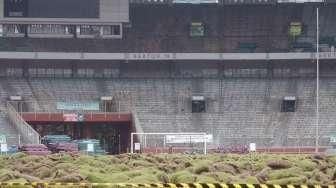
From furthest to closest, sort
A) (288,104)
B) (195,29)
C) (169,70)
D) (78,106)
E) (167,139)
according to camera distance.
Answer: (195,29)
(169,70)
(288,104)
(78,106)
(167,139)

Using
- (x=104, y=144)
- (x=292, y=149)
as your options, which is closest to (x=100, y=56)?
(x=104, y=144)

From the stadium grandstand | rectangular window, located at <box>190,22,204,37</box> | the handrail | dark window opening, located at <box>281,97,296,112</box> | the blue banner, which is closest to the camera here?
the handrail

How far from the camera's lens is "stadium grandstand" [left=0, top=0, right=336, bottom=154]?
61.8 m

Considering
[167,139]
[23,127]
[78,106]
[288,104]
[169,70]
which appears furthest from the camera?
[169,70]

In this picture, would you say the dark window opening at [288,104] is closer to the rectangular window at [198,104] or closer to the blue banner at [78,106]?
the rectangular window at [198,104]

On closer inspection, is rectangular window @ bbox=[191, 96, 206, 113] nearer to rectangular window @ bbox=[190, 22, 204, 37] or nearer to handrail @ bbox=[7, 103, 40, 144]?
rectangular window @ bbox=[190, 22, 204, 37]

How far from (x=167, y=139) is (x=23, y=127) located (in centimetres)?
1151

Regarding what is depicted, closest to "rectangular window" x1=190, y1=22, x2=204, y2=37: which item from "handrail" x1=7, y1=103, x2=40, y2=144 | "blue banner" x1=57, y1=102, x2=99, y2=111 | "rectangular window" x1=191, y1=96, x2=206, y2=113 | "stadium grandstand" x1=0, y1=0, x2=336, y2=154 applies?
"stadium grandstand" x1=0, y1=0, x2=336, y2=154

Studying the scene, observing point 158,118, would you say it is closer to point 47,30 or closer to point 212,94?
point 212,94

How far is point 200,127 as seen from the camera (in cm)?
6144

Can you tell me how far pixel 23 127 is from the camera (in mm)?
58719

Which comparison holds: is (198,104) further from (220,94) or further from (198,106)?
(220,94)

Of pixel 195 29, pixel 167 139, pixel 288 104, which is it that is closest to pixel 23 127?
pixel 167 139

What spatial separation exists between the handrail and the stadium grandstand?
0.13 metres
